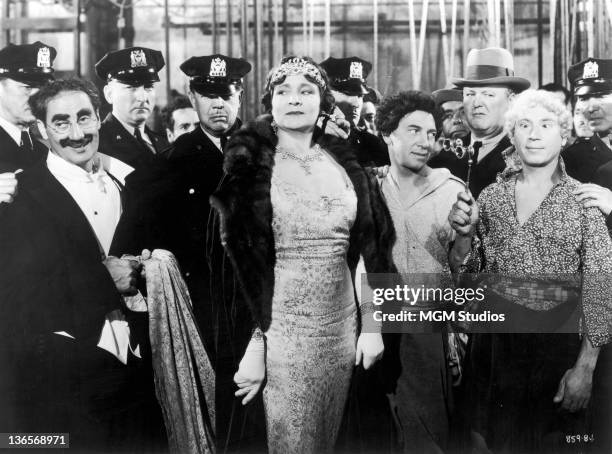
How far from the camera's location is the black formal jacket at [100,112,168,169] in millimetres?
2865

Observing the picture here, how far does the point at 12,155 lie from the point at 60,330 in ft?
2.42

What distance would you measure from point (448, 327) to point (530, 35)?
1286mm

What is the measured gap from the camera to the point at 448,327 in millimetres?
2893

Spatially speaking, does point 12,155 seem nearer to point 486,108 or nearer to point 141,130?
point 141,130

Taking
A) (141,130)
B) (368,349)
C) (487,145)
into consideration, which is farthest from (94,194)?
(487,145)

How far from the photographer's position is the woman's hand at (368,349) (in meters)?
2.84

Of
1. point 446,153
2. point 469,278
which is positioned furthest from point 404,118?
point 469,278

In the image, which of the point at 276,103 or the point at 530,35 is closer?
the point at 276,103

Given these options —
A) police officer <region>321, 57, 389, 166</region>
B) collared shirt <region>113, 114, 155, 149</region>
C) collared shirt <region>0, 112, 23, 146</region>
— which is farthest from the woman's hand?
collared shirt <region>0, 112, 23, 146</region>

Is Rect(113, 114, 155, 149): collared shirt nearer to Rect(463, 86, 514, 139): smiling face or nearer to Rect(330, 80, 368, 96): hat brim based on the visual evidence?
Rect(330, 80, 368, 96): hat brim

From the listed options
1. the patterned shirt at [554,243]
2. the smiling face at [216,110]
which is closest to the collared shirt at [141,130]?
the smiling face at [216,110]

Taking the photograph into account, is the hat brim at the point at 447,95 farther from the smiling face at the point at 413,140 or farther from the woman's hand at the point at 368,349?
the woman's hand at the point at 368,349

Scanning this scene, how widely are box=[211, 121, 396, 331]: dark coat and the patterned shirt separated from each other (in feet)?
1.45

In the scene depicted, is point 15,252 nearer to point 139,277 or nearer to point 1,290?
point 1,290
